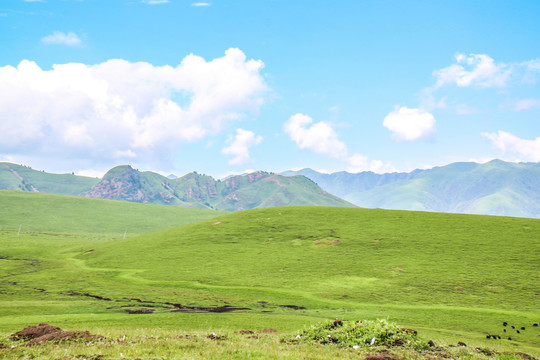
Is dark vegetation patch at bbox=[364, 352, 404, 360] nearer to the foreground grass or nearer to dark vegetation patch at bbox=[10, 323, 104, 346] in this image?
the foreground grass

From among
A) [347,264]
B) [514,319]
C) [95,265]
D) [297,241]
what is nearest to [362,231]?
[297,241]

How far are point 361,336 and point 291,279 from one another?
42.1 meters

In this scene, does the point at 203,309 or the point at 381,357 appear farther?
the point at 203,309

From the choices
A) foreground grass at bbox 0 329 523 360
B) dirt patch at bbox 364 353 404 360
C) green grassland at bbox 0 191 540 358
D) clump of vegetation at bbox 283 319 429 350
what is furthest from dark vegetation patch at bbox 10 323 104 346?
dirt patch at bbox 364 353 404 360

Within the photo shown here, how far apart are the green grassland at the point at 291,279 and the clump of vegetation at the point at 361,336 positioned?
2404 millimetres

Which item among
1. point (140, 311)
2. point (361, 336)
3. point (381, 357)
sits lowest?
point (140, 311)

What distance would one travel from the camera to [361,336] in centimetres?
1933

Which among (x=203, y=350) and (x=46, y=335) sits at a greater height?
(x=203, y=350)

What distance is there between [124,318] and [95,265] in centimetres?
5502

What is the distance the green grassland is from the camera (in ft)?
105

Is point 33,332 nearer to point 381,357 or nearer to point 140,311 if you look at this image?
point 140,311

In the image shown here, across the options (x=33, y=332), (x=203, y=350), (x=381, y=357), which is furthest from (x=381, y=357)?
(x=33, y=332)

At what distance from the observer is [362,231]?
289ft

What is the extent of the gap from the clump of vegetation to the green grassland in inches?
94.6
